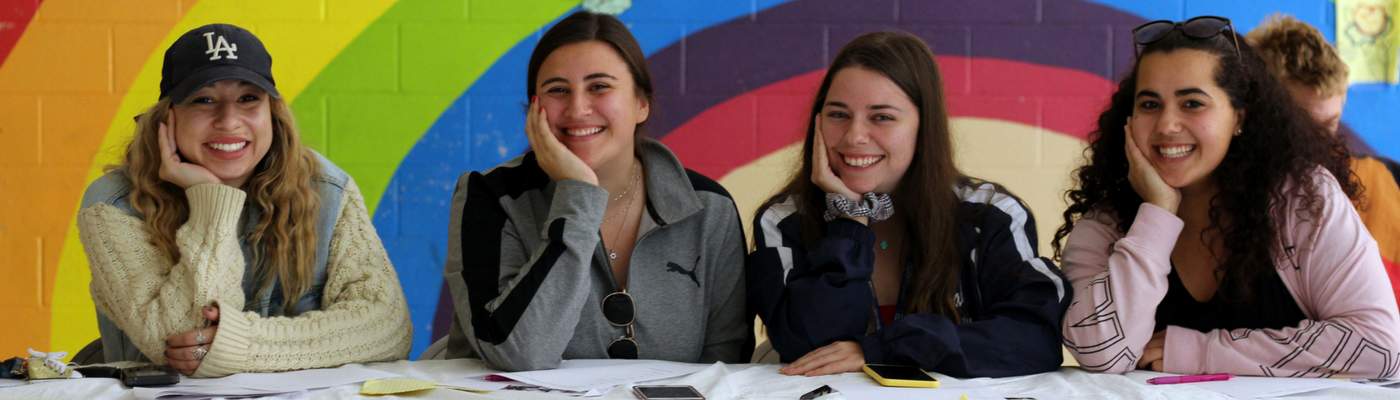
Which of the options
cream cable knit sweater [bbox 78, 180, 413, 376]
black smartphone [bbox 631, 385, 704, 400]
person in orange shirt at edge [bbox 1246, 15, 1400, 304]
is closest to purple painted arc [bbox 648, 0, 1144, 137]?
person in orange shirt at edge [bbox 1246, 15, 1400, 304]

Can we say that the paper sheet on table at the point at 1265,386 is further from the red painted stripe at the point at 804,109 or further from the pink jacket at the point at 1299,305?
the red painted stripe at the point at 804,109

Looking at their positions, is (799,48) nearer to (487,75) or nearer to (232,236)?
(487,75)

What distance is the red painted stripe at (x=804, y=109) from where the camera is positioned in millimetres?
3295

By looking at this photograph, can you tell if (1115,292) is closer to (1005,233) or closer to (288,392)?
(1005,233)

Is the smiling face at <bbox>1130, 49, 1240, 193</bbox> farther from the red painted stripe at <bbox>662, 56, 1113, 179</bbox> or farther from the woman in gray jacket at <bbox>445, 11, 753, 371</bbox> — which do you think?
the red painted stripe at <bbox>662, 56, 1113, 179</bbox>

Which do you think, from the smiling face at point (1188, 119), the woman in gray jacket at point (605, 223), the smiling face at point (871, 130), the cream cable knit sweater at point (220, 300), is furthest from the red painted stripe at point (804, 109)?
the cream cable knit sweater at point (220, 300)

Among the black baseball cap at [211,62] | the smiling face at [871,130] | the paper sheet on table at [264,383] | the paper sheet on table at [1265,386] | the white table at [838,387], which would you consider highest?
the black baseball cap at [211,62]

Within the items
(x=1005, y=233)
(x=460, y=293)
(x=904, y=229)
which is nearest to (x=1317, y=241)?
(x=1005, y=233)

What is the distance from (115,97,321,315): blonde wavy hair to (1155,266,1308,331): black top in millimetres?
1472

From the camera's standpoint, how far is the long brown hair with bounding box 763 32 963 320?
6.67 ft

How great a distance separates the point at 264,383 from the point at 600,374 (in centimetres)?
49

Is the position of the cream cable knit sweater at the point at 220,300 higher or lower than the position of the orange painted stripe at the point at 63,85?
lower

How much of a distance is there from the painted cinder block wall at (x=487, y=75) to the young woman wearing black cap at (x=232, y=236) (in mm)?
1083

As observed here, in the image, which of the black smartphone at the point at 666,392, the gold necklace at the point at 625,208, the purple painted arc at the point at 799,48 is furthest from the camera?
the purple painted arc at the point at 799,48
